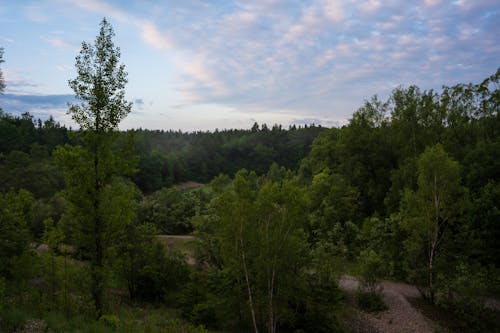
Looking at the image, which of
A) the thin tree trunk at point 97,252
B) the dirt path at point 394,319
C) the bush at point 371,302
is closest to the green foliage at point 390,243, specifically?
the dirt path at point 394,319

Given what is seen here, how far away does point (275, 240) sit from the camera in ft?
49.8

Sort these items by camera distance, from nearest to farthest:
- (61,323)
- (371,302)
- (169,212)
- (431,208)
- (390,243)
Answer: (61,323) < (371,302) < (431,208) < (390,243) < (169,212)

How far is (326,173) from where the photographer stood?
125 feet

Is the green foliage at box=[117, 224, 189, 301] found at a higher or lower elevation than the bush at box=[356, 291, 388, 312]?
higher

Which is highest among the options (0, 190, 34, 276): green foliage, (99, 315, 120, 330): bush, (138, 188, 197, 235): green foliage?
(0, 190, 34, 276): green foliage

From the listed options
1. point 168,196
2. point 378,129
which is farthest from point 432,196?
point 168,196

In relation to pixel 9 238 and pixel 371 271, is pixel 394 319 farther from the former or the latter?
pixel 9 238

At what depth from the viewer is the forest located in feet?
38.2

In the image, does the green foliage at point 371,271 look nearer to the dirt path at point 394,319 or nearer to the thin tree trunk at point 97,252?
the dirt path at point 394,319

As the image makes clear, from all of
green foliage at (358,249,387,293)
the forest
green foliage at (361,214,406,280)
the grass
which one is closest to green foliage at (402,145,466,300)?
the forest

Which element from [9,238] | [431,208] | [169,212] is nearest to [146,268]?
[9,238]

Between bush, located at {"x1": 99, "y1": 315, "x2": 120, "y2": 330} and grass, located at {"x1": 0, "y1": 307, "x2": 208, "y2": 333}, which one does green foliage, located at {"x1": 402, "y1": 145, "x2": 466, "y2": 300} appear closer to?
grass, located at {"x1": 0, "y1": 307, "x2": 208, "y2": 333}

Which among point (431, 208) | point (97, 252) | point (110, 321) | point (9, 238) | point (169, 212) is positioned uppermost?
point (431, 208)

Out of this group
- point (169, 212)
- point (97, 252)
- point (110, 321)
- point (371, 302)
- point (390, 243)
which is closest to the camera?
point (110, 321)
